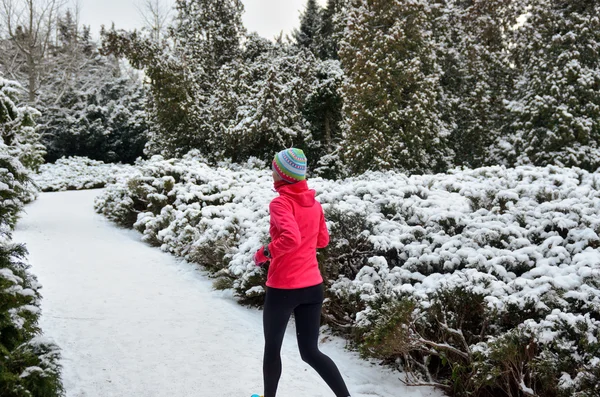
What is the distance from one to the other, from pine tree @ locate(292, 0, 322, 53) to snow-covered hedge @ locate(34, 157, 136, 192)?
1297cm

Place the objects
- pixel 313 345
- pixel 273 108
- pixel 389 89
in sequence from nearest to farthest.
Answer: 1. pixel 313 345
2. pixel 389 89
3. pixel 273 108

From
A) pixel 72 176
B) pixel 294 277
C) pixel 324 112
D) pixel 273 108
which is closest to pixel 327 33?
pixel 324 112

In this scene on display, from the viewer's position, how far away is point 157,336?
4668mm

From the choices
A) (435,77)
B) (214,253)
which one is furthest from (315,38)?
(214,253)

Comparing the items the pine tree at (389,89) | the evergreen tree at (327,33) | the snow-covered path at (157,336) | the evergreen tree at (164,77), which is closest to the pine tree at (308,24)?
the evergreen tree at (327,33)

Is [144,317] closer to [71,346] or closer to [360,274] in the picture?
[71,346]

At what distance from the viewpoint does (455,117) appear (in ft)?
62.2

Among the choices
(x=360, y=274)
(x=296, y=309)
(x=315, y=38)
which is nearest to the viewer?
(x=296, y=309)

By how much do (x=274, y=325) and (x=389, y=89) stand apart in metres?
13.6

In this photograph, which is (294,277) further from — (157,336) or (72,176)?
(72,176)

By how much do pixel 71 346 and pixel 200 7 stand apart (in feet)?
77.9

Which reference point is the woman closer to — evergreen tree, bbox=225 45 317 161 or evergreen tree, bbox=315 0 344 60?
evergreen tree, bbox=225 45 317 161

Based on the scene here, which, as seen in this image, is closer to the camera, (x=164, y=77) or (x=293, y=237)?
(x=293, y=237)

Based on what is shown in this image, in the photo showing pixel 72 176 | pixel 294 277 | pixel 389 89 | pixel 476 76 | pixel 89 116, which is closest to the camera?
pixel 294 277
